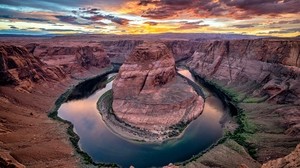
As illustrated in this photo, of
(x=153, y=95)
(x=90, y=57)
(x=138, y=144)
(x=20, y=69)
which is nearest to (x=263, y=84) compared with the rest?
(x=153, y=95)

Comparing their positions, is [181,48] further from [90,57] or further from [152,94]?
[152,94]

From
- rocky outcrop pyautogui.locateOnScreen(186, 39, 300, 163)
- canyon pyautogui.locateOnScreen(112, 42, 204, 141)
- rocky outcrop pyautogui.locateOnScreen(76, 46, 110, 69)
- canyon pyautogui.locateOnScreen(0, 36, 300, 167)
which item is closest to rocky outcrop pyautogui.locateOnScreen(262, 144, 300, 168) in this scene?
canyon pyautogui.locateOnScreen(0, 36, 300, 167)

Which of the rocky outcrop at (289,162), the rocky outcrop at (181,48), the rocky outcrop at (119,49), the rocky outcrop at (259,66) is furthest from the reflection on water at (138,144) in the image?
the rocky outcrop at (119,49)

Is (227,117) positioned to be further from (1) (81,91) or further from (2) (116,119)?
(1) (81,91)

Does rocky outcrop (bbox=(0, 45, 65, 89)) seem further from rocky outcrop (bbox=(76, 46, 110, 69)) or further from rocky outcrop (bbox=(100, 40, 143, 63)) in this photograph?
rocky outcrop (bbox=(100, 40, 143, 63))

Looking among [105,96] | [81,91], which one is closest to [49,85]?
[81,91]

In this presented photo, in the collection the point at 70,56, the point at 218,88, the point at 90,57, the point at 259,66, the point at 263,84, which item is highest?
the point at 259,66

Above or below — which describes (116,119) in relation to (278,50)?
below
